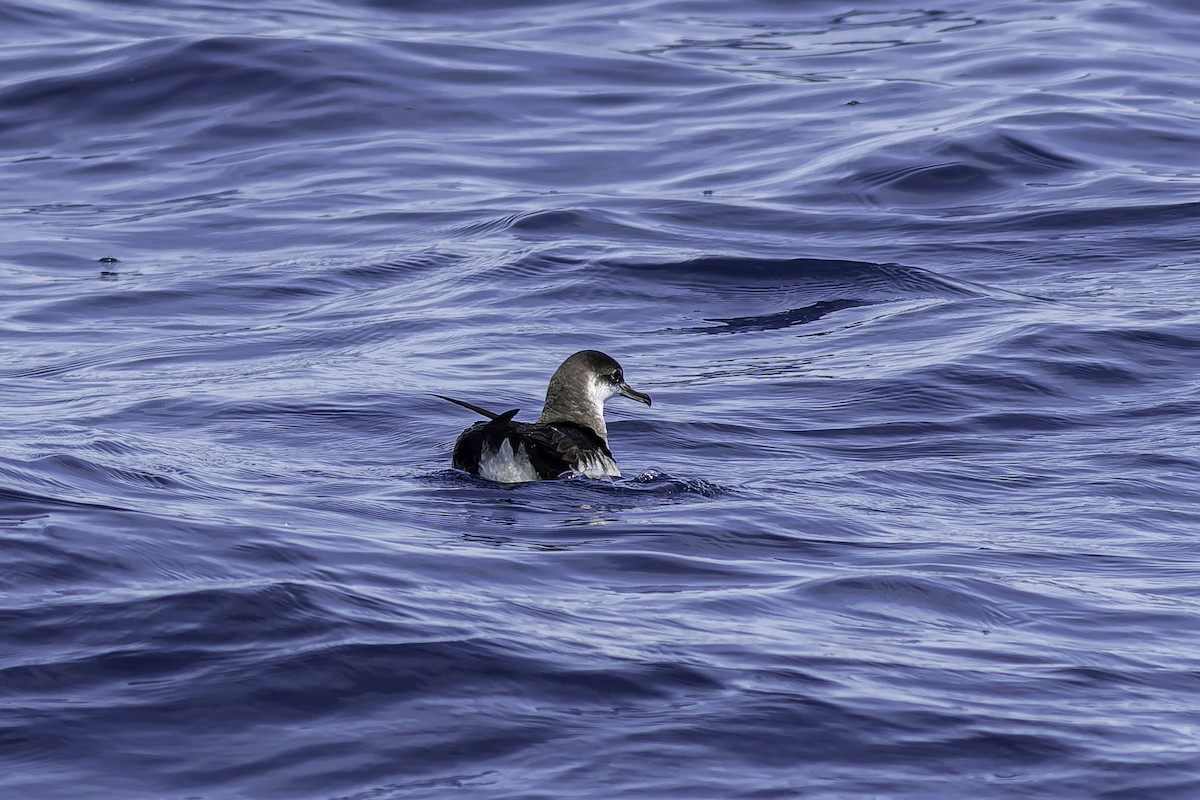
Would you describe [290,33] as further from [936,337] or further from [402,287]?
[936,337]

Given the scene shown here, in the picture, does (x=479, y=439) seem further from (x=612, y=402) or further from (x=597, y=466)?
(x=612, y=402)

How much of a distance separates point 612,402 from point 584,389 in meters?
1.99

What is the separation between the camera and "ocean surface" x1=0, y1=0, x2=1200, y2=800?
496cm

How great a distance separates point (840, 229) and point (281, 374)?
17.6 ft

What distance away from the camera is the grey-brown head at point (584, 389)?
8.71 meters

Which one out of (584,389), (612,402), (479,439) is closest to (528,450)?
(479,439)

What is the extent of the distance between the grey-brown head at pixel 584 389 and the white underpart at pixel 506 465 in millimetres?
773

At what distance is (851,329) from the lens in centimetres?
1155

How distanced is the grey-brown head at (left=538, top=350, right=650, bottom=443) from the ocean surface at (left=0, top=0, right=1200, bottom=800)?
37cm

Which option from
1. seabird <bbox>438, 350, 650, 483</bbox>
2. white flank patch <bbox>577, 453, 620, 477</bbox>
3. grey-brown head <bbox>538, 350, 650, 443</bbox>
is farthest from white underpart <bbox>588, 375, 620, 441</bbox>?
white flank patch <bbox>577, 453, 620, 477</bbox>

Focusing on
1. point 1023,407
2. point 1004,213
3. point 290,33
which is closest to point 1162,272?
point 1004,213

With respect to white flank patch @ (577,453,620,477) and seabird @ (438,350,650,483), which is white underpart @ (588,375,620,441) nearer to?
seabird @ (438,350,650,483)

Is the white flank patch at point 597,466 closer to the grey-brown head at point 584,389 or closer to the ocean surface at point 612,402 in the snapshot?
the ocean surface at point 612,402

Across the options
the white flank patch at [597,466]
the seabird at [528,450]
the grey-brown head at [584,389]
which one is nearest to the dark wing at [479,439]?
the seabird at [528,450]
